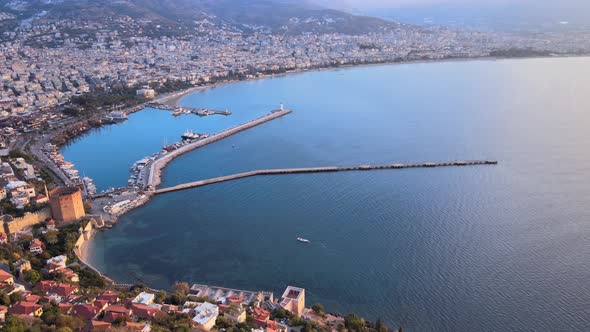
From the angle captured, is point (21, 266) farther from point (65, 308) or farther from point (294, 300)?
point (294, 300)

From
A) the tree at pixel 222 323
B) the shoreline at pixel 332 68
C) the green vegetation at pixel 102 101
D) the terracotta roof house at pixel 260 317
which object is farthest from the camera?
the shoreline at pixel 332 68

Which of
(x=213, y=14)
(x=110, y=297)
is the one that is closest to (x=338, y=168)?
(x=110, y=297)

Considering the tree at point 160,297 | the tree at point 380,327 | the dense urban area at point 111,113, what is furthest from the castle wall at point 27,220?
the tree at point 380,327

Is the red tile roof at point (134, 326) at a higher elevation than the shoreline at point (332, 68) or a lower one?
lower

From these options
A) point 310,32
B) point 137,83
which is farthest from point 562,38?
point 137,83

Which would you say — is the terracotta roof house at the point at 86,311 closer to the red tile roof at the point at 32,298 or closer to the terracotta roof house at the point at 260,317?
the red tile roof at the point at 32,298

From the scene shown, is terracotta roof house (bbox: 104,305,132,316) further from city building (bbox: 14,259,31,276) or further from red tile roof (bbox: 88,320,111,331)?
city building (bbox: 14,259,31,276)

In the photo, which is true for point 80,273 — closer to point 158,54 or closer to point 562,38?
point 158,54
